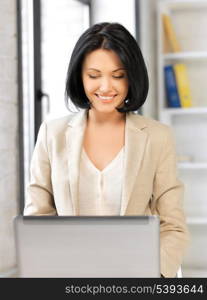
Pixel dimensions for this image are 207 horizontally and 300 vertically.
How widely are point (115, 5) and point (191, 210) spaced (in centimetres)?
135

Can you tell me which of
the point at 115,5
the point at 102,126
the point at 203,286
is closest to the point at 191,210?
the point at 115,5

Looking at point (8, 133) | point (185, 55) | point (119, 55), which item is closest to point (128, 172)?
point (119, 55)

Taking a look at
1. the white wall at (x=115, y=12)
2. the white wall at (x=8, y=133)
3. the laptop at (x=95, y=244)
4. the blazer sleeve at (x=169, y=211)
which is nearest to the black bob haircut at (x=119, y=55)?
the blazer sleeve at (x=169, y=211)

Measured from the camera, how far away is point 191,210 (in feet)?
12.9

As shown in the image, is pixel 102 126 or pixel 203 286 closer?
pixel 203 286

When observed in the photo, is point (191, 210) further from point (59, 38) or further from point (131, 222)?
point (131, 222)

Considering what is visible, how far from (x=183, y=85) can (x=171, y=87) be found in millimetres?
75

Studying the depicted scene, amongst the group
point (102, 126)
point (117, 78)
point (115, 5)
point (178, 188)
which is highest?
point (115, 5)

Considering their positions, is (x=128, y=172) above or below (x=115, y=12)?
below

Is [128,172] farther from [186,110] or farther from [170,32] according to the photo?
[170,32]

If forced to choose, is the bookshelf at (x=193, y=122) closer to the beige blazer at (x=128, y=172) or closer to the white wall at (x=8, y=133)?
the white wall at (x=8, y=133)

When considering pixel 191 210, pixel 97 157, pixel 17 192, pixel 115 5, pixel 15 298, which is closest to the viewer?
pixel 15 298

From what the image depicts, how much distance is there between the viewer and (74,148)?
→ 4.94 feet

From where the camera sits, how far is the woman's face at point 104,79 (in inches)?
54.2
